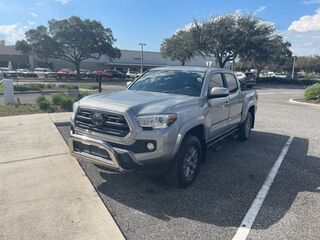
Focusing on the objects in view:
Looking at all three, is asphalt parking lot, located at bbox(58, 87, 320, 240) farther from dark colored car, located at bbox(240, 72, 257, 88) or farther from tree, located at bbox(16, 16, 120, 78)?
tree, located at bbox(16, 16, 120, 78)

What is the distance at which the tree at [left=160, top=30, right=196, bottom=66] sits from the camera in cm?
4572

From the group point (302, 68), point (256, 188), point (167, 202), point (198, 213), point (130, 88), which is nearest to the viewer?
point (198, 213)

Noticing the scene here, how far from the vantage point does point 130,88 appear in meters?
5.94

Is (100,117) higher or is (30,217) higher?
(100,117)

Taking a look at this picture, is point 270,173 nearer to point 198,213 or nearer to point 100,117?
point 198,213

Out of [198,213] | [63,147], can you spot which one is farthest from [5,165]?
[198,213]

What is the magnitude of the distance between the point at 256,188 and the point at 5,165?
422 centimetres

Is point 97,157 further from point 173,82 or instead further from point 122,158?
point 173,82

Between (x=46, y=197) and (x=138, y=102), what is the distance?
1804 mm

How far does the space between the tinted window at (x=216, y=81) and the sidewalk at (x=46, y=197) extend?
2.70m

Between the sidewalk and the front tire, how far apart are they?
1.09 metres

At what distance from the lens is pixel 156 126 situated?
4.12 meters

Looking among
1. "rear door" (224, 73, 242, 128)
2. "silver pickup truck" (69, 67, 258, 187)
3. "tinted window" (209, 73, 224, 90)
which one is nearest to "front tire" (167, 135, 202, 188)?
"silver pickup truck" (69, 67, 258, 187)

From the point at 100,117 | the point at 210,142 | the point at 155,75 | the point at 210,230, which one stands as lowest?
the point at 210,230
